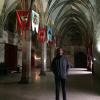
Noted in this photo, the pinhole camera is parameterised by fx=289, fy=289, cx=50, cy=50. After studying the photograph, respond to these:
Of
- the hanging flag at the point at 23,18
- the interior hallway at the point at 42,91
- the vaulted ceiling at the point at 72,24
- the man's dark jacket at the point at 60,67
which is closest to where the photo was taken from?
the man's dark jacket at the point at 60,67

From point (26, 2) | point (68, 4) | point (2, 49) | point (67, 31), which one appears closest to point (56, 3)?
point (68, 4)

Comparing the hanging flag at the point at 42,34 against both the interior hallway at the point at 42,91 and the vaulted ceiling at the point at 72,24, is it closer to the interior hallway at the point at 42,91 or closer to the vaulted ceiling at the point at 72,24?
the interior hallway at the point at 42,91

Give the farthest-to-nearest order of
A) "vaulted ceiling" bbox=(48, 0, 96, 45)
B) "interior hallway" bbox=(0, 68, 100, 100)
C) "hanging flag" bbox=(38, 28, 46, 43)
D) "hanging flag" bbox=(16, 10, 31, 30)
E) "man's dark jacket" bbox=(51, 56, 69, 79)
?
"vaulted ceiling" bbox=(48, 0, 96, 45), "hanging flag" bbox=(38, 28, 46, 43), "hanging flag" bbox=(16, 10, 31, 30), "interior hallway" bbox=(0, 68, 100, 100), "man's dark jacket" bbox=(51, 56, 69, 79)

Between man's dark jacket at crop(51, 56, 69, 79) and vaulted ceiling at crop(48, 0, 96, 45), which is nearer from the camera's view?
man's dark jacket at crop(51, 56, 69, 79)

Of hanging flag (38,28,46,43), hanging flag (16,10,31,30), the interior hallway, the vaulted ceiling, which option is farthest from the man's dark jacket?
the vaulted ceiling

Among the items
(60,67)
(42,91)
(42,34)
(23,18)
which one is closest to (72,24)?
(42,34)

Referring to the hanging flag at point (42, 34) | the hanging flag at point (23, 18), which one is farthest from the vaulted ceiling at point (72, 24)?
the hanging flag at point (23, 18)

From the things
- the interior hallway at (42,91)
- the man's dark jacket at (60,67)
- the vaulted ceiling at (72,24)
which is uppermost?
the vaulted ceiling at (72,24)

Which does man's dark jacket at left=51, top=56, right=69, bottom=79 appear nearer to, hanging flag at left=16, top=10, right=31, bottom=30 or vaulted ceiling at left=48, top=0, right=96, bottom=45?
hanging flag at left=16, top=10, right=31, bottom=30

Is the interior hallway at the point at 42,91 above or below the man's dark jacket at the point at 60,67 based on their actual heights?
below

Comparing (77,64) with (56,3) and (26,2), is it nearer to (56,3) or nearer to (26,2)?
(56,3)

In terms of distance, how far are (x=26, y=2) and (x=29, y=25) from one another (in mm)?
1412

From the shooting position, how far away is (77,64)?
46.8m

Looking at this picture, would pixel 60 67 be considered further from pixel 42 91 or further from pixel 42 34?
pixel 42 34
